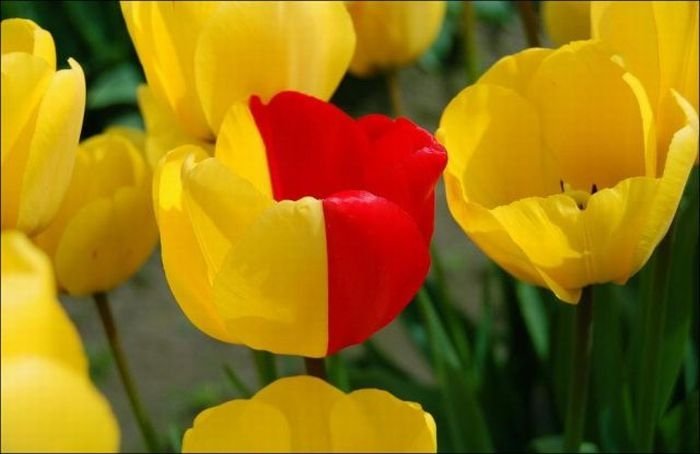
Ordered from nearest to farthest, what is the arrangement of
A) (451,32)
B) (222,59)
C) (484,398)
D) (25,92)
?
(25,92) → (222,59) → (484,398) → (451,32)

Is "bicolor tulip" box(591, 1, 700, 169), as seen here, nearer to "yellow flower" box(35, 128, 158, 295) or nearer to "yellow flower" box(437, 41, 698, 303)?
"yellow flower" box(437, 41, 698, 303)

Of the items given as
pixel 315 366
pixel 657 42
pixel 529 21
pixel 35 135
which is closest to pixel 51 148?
pixel 35 135

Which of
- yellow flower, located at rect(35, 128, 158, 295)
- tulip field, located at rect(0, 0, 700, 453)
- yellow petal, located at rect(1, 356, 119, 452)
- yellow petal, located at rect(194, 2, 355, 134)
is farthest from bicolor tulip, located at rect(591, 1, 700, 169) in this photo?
yellow petal, located at rect(1, 356, 119, 452)

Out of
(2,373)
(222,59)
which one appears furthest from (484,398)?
(2,373)

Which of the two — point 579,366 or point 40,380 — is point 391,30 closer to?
point 579,366

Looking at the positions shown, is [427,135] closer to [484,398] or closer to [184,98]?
[184,98]

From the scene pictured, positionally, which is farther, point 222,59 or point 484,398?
point 484,398

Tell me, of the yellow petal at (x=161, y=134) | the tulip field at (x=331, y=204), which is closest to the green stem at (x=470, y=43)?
the tulip field at (x=331, y=204)
